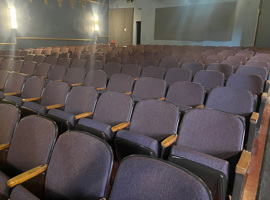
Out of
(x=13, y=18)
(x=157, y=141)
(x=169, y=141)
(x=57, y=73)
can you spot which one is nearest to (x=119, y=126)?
(x=157, y=141)

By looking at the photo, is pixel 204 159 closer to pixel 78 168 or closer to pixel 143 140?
pixel 143 140

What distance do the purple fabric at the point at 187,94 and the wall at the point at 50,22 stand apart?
9.29m

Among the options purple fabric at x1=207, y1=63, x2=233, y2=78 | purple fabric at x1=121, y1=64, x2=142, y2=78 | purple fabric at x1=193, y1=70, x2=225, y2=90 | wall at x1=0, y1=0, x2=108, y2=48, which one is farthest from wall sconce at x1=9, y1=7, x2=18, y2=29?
purple fabric at x1=193, y1=70, x2=225, y2=90

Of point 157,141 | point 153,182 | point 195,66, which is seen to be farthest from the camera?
point 195,66

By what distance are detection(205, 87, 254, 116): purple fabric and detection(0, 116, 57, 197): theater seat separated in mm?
1702

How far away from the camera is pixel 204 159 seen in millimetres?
1321

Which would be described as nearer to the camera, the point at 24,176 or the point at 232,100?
the point at 24,176

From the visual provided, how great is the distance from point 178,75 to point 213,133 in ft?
7.06

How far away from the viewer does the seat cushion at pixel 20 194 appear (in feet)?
3.51

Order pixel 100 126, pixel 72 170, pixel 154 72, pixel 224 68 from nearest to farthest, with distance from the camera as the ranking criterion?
pixel 72 170 → pixel 100 126 → pixel 154 72 → pixel 224 68

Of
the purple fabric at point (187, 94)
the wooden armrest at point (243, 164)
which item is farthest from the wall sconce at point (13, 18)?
the wooden armrest at point (243, 164)

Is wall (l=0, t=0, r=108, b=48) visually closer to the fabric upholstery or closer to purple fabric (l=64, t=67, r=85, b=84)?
purple fabric (l=64, t=67, r=85, b=84)

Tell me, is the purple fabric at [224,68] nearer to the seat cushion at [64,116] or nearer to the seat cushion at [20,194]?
the seat cushion at [64,116]

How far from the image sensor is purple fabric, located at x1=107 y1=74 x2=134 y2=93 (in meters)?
3.13
